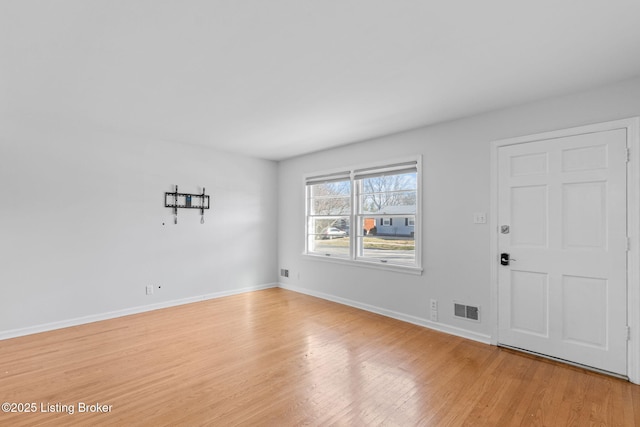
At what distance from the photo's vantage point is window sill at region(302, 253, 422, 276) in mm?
4013

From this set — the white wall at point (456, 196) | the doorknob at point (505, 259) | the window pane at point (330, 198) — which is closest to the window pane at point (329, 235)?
the window pane at point (330, 198)

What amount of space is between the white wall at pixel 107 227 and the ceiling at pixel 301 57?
1.98 feet

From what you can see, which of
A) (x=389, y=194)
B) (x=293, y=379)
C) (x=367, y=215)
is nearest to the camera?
(x=293, y=379)

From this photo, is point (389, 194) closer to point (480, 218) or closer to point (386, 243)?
point (386, 243)

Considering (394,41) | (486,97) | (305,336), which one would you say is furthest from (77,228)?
(486,97)

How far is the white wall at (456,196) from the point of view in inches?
114

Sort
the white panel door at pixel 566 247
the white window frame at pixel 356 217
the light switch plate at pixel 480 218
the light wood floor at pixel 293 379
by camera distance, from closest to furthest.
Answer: the light wood floor at pixel 293 379 → the white panel door at pixel 566 247 → the light switch plate at pixel 480 218 → the white window frame at pixel 356 217

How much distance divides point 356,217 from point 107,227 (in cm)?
355

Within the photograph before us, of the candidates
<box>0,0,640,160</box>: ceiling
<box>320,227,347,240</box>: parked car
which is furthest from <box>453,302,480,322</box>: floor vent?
<box>0,0,640,160</box>: ceiling

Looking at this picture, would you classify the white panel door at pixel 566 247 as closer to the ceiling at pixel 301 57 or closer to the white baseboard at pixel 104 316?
the ceiling at pixel 301 57

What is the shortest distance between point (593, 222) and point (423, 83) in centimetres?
201

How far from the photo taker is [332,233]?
17.4ft

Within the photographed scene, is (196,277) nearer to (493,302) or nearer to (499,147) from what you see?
(493,302)

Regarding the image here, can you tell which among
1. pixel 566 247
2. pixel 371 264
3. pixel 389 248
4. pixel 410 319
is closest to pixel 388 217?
pixel 389 248
